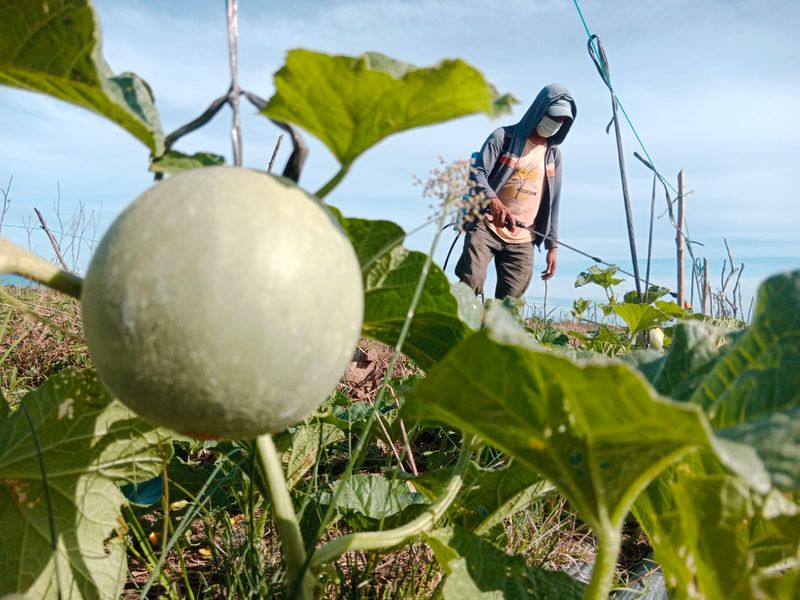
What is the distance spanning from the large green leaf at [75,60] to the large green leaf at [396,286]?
0.97ft

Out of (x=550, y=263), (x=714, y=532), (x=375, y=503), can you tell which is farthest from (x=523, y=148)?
(x=714, y=532)

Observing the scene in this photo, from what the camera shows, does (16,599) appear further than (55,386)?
No

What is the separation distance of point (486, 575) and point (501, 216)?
5.33 meters

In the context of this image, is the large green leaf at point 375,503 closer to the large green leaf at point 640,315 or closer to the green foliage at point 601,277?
the large green leaf at point 640,315

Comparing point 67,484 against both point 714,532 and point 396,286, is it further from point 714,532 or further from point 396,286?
point 714,532

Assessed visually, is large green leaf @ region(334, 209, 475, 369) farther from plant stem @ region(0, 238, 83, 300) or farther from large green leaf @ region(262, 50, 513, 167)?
plant stem @ region(0, 238, 83, 300)

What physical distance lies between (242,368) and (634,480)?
1.49ft

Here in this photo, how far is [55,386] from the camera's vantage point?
3.67 feet

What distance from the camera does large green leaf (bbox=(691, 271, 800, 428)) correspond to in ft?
2.74

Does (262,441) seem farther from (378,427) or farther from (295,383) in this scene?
(378,427)

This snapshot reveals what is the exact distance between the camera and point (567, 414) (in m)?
0.77

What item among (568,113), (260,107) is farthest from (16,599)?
(568,113)

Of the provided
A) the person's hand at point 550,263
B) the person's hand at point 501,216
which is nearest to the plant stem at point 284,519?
the person's hand at point 501,216

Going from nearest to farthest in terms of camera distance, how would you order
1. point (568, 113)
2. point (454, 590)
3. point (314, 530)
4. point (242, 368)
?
1. point (242, 368)
2. point (454, 590)
3. point (314, 530)
4. point (568, 113)
